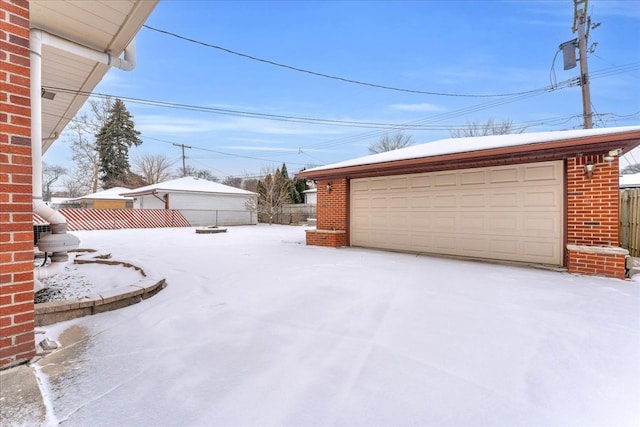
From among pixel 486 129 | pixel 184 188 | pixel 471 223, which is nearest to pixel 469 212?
pixel 471 223

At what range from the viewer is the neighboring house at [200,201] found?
19.6 metres

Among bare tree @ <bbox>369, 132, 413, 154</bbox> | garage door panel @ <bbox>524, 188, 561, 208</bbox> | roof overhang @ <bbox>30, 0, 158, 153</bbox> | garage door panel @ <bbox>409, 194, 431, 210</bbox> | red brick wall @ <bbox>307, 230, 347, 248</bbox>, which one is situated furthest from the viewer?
bare tree @ <bbox>369, 132, 413, 154</bbox>

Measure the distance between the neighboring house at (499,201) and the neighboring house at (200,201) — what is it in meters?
14.0

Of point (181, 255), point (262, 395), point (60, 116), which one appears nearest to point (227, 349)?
point (262, 395)

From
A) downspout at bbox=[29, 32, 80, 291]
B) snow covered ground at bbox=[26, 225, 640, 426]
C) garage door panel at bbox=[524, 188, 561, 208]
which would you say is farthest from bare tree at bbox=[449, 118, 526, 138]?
downspout at bbox=[29, 32, 80, 291]

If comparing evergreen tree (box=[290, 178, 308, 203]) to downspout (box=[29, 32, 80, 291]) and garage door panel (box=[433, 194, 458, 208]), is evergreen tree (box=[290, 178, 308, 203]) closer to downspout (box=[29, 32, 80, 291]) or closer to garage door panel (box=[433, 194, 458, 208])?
garage door panel (box=[433, 194, 458, 208])

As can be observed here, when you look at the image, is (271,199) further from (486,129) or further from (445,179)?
(486,129)

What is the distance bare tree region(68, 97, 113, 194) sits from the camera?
28672 millimetres

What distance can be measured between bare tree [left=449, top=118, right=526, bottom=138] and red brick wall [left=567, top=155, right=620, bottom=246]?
2068cm

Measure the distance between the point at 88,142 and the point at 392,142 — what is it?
31.2 m

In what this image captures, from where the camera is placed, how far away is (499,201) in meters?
6.10

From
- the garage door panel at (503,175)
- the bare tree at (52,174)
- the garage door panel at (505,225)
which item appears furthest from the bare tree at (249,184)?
the garage door panel at (505,225)

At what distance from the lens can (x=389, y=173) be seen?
763 centimetres

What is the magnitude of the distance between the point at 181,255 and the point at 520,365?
6758 mm
